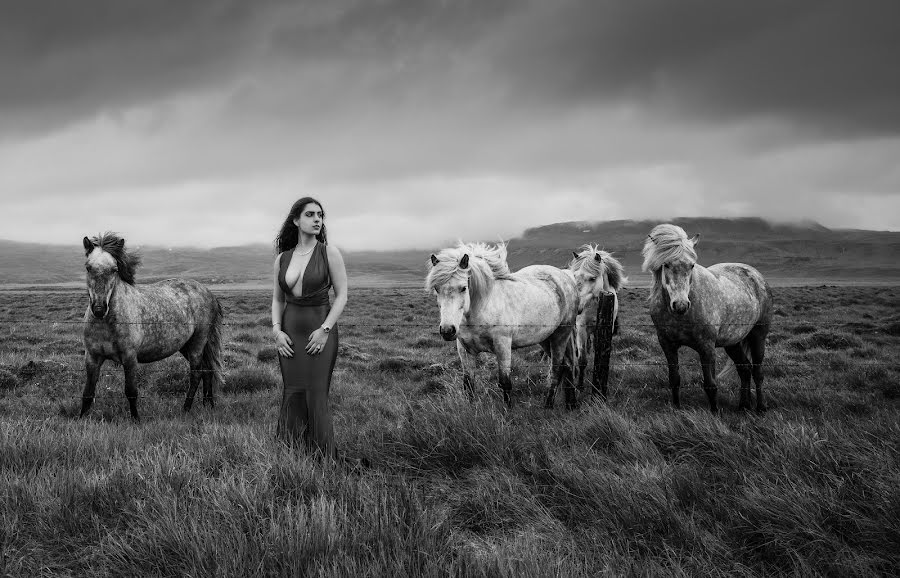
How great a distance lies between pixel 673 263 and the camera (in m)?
6.04

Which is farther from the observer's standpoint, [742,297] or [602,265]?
[602,265]

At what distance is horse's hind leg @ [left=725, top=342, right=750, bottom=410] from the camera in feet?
22.5

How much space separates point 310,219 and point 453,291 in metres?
2.40

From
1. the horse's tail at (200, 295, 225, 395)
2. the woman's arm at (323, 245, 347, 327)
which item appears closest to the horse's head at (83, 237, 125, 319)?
the horse's tail at (200, 295, 225, 395)

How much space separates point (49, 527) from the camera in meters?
2.78

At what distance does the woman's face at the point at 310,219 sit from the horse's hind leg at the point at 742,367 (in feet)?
20.6

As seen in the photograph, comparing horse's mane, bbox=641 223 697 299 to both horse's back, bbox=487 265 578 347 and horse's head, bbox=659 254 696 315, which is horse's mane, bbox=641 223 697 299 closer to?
horse's head, bbox=659 254 696 315

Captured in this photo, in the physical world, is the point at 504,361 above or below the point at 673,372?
above

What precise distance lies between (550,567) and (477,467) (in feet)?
5.20

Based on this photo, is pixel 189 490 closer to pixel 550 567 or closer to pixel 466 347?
pixel 550 567

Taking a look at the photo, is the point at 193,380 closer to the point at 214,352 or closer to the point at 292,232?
the point at 214,352

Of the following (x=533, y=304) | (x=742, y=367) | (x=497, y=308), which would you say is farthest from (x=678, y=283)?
(x=497, y=308)

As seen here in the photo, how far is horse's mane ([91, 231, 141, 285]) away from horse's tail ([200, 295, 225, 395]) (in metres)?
1.61

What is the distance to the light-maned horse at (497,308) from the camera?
611 cm
